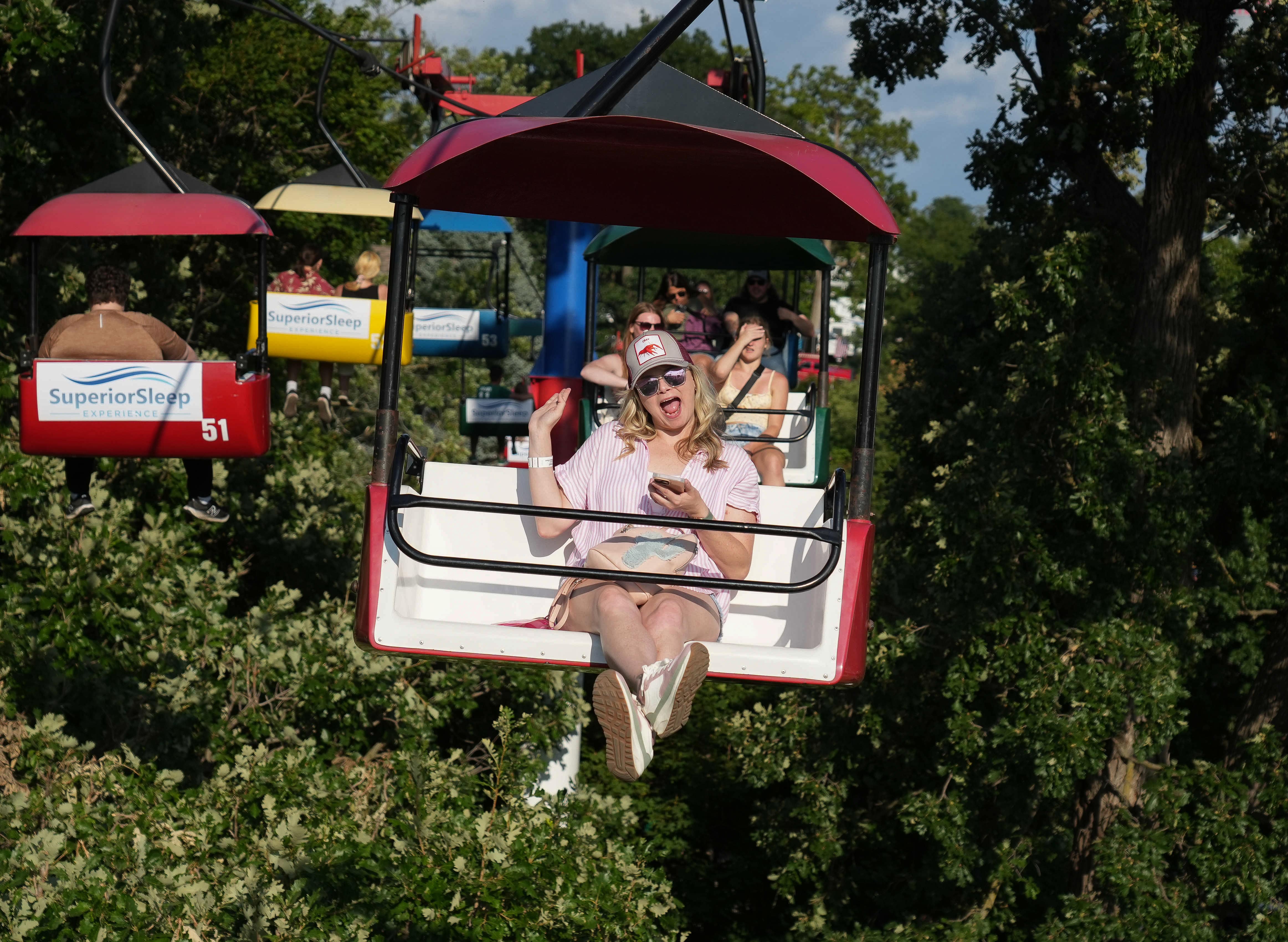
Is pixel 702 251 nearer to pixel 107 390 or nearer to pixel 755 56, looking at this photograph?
pixel 755 56

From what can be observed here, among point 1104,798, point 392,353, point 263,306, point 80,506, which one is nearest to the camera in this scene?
point 392,353

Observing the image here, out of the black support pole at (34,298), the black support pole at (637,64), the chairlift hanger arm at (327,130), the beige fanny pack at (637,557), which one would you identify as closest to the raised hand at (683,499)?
the beige fanny pack at (637,557)

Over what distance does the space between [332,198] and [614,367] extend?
3.35 meters

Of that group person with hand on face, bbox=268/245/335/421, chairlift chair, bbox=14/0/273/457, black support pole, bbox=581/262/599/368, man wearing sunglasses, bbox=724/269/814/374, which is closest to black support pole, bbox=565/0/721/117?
chairlift chair, bbox=14/0/273/457

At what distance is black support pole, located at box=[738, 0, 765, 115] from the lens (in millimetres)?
5980

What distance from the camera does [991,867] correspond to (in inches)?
439

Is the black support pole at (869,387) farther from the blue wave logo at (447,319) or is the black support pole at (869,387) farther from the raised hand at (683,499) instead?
the blue wave logo at (447,319)

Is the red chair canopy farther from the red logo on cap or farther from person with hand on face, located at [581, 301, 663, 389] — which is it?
person with hand on face, located at [581, 301, 663, 389]

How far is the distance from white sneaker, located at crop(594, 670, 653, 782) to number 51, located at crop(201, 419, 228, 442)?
261 centimetres

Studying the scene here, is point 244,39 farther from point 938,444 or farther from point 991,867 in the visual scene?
point 991,867

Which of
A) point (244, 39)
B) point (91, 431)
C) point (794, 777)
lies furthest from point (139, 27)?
point (794, 777)

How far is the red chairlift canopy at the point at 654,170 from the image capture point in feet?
12.6

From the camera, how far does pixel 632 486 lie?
434cm

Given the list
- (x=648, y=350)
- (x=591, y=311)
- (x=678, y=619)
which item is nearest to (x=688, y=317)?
(x=591, y=311)
